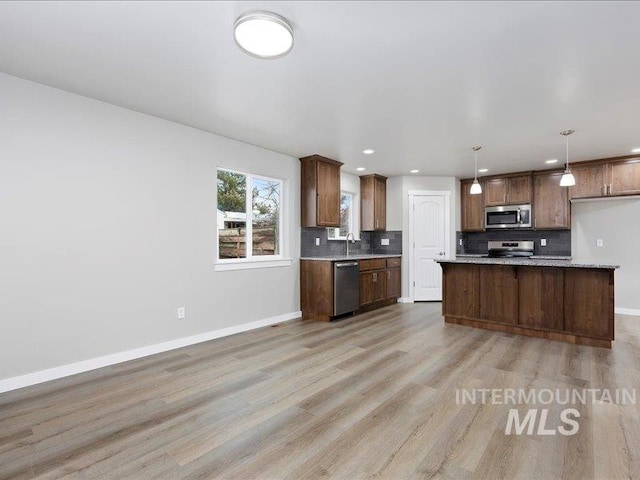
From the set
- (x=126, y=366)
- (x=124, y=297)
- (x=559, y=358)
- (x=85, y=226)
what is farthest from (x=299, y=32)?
(x=559, y=358)

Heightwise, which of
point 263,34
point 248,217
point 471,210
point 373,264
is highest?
point 263,34

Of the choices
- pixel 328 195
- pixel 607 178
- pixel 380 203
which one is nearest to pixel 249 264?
pixel 328 195

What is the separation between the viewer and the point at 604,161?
521 centimetres

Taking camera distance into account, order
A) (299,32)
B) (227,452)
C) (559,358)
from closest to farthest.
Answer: (227,452) < (299,32) < (559,358)

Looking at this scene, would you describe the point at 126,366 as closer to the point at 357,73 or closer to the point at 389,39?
the point at 357,73

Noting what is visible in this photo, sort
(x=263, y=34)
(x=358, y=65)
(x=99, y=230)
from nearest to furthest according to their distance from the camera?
(x=263, y=34) → (x=358, y=65) → (x=99, y=230)

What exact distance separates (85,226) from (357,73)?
273 centimetres

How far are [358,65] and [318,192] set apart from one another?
2726mm

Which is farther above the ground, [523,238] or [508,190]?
[508,190]

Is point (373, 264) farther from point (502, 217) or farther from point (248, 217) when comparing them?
point (502, 217)

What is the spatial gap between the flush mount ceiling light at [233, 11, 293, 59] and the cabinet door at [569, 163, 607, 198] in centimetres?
553

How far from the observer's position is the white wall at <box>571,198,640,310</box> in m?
5.32

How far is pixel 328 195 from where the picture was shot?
5320 millimetres

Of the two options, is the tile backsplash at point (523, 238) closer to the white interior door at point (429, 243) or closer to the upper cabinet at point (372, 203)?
the white interior door at point (429, 243)
